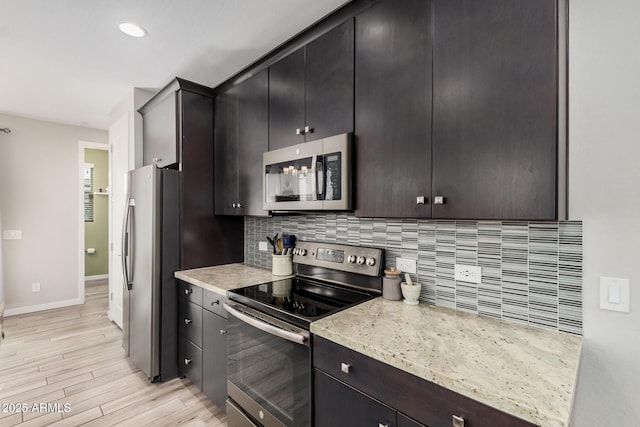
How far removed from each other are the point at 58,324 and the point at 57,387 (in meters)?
1.74

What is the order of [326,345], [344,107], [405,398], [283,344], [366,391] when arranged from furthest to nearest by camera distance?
[344,107], [283,344], [326,345], [366,391], [405,398]

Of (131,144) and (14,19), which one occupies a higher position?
(14,19)

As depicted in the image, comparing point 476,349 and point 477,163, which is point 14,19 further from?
point 476,349

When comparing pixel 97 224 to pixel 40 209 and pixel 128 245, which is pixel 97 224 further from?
pixel 128 245

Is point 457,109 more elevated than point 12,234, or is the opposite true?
point 457,109

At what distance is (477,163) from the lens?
1168 millimetres

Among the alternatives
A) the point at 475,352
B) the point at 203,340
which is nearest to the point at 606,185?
the point at 475,352

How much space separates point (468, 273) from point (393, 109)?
0.88 meters

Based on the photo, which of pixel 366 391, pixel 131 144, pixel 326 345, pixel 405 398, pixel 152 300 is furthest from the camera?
pixel 131 144

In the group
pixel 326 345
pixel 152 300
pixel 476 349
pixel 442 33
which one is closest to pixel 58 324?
pixel 152 300

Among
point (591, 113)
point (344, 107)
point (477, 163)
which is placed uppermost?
point (344, 107)

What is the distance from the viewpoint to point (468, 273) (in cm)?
147

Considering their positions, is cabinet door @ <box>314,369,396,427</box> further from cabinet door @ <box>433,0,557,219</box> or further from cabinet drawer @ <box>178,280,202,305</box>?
cabinet drawer @ <box>178,280,202,305</box>

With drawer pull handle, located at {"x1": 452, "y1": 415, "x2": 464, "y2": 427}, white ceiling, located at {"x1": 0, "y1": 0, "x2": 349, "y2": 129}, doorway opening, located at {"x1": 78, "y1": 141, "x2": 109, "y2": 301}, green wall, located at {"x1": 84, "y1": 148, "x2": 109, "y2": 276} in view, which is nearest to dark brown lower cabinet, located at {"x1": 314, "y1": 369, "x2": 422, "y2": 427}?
drawer pull handle, located at {"x1": 452, "y1": 415, "x2": 464, "y2": 427}
